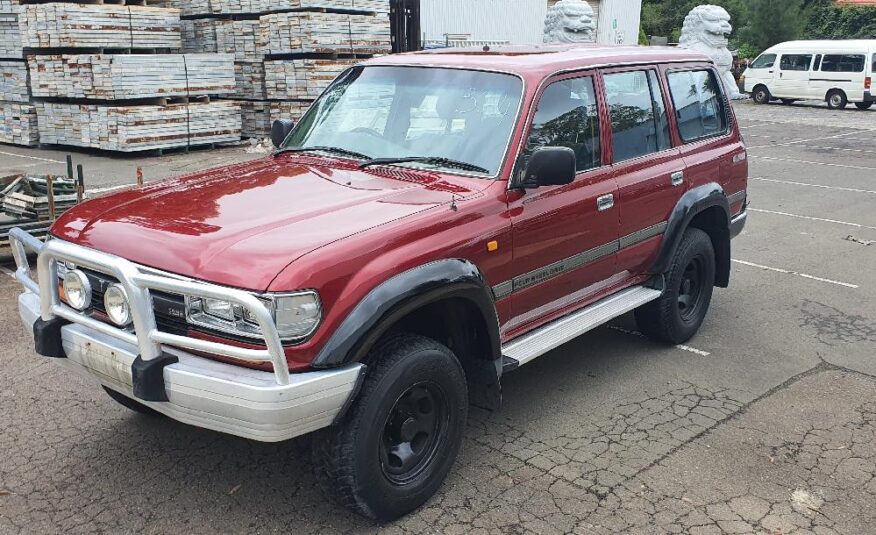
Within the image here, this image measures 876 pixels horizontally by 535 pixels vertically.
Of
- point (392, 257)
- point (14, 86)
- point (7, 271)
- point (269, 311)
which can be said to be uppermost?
point (14, 86)

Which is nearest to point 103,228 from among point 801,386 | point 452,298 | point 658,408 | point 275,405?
point 275,405

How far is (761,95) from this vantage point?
29.4 meters

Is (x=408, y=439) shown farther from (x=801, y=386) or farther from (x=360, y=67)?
(x=801, y=386)

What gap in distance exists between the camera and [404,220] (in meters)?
3.64

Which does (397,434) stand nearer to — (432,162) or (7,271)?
(432,162)

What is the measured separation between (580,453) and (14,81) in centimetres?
1443

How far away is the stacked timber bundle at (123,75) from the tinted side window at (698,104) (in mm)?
10476

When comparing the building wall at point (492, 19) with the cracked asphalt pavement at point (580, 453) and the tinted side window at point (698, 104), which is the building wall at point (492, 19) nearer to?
the tinted side window at point (698, 104)

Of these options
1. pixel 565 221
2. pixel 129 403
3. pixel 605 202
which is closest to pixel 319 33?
pixel 605 202

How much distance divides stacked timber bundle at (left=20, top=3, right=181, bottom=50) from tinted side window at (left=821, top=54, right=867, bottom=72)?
21.5 meters

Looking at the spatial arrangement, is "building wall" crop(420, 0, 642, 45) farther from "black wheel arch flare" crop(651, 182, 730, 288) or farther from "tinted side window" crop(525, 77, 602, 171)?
"tinted side window" crop(525, 77, 602, 171)

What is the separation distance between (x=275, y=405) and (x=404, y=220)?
1.04m

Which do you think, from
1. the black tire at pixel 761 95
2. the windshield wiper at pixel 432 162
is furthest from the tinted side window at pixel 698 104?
the black tire at pixel 761 95

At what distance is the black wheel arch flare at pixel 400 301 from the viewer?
3.23 meters
